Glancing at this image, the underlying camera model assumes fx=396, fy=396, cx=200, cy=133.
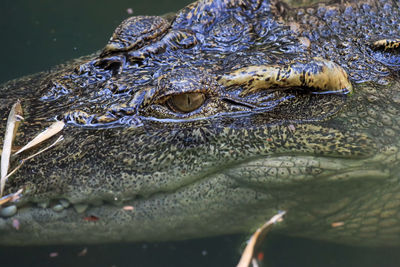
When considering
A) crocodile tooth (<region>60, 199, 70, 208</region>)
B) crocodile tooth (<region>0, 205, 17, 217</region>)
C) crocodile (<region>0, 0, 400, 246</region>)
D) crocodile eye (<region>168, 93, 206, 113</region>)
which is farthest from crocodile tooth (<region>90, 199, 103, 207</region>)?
crocodile eye (<region>168, 93, 206, 113</region>)

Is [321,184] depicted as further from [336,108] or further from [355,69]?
[355,69]

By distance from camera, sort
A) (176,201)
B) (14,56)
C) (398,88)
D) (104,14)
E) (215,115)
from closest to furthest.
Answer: (176,201) < (215,115) < (398,88) < (14,56) < (104,14)

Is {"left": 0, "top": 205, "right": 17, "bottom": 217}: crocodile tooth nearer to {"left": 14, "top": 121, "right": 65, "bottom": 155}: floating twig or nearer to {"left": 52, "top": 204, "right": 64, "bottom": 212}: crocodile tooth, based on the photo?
{"left": 52, "top": 204, "right": 64, "bottom": 212}: crocodile tooth

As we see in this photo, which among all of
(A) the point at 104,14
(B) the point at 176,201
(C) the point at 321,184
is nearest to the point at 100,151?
(B) the point at 176,201

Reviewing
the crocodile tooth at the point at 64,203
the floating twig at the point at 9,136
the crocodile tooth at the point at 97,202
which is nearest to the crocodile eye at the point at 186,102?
the crocodile tooth at the point at 97,202

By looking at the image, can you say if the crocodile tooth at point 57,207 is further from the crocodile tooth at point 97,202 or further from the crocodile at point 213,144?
the crocodile tooth at point 97,202

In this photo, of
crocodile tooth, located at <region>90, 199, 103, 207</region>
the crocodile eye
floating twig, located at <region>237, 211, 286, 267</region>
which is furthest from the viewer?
the crocodile eye

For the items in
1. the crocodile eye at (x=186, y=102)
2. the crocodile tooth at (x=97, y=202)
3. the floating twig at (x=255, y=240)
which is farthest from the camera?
the crocodile eye at (x=186, y=102)
